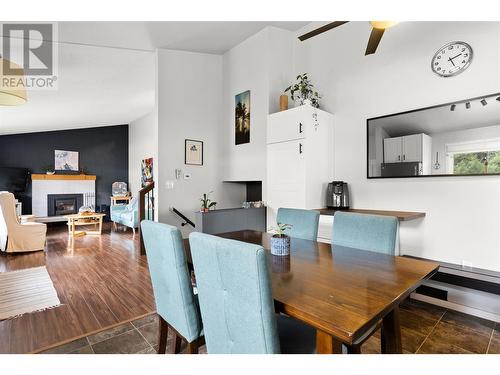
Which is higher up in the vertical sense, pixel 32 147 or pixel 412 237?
pixel 32 147

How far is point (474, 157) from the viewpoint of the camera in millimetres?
2275

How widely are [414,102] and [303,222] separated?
1711 millimetres

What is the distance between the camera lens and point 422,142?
2561 millimetres

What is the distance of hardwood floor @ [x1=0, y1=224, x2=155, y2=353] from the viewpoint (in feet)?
6.49

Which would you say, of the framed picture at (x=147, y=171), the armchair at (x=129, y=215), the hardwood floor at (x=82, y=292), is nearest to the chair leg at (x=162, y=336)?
the hardwood floor at (x=82, y=292)

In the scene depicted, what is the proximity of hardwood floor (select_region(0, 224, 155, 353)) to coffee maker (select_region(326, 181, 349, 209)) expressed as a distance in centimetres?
217

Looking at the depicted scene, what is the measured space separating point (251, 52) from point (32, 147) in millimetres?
6687

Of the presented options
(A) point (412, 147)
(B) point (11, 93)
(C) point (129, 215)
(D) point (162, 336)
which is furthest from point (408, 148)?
(C) point (129, 215)

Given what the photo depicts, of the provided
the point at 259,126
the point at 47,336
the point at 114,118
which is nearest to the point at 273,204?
the point at 259,126

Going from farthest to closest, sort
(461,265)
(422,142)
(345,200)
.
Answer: (345,200) → (422,142) → (461,265)

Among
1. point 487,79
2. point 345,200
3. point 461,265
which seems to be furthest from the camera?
point 345,200

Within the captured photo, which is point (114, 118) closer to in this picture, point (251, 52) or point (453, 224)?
point (251, 52)

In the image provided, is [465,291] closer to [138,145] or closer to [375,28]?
[375,28]

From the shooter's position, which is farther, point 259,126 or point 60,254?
point 60,254
